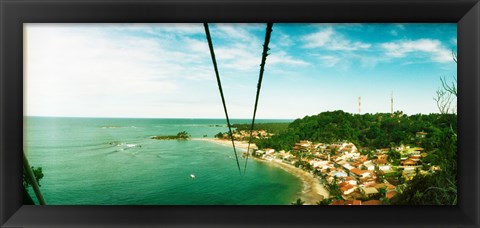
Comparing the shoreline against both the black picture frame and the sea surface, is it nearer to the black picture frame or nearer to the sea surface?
the sea surface

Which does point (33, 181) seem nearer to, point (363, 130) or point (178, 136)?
point (178, 136)

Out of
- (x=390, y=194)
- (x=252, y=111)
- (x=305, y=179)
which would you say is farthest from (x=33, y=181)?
(x=390, y=194)

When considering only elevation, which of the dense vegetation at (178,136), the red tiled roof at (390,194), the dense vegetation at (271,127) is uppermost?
the dense vegetation at (271,127)

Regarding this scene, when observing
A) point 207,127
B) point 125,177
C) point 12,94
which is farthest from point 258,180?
point 12,94

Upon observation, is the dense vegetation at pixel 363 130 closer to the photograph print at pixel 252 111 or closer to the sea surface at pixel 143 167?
the photograph print at pixel 252 111

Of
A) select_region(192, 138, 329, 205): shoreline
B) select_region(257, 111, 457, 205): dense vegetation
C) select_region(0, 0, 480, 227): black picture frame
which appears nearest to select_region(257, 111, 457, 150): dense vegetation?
select_region(257, 111, 457, 205): dense vegetation
